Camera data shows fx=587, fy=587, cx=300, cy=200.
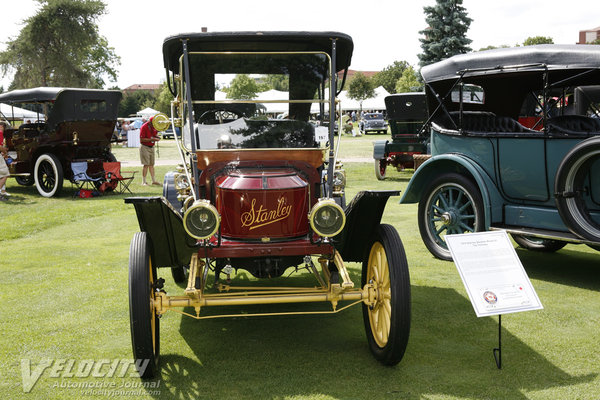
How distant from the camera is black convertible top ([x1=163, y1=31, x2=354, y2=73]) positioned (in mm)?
4246

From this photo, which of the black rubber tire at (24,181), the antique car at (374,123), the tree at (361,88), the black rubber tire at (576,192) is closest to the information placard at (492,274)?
the black rubber tire at (576,192)

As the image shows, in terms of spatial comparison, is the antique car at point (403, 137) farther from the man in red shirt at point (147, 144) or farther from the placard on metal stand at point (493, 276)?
the placard on metal stand at point (493, 276)

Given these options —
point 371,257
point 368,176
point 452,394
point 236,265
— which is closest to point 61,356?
point 236,265

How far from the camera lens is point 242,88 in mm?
4836

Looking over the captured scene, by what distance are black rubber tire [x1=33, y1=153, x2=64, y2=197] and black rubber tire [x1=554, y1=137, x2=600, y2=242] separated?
400 inches

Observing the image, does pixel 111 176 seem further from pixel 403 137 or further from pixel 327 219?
pixel 327 219

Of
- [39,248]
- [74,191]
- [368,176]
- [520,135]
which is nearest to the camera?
[520,135]

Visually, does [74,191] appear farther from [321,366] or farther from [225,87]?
[321,366]

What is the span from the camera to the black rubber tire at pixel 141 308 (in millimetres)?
3436

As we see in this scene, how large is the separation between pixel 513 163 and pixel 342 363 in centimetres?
301

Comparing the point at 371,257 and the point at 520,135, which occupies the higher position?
the point at 520,135

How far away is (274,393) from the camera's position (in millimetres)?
3418

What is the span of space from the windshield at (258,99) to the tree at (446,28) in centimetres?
2820

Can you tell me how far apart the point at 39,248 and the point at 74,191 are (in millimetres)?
6226
